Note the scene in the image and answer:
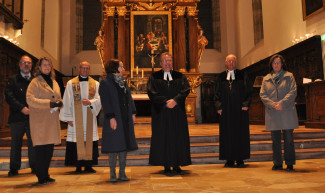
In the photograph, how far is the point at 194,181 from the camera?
3.77 metres

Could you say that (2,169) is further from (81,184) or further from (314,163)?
(314,163)

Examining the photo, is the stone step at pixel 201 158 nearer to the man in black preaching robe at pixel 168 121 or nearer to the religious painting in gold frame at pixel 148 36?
the man in black preaching robe at pixel 168 121

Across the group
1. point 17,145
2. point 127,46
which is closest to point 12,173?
point 17,145

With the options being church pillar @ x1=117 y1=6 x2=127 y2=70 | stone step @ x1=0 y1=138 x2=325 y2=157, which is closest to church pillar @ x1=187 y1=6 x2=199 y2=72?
church pillar @ x1=117 y1=6 x2=127 y2=70

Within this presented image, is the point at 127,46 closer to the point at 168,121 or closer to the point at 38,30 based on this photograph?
the point at 38,30

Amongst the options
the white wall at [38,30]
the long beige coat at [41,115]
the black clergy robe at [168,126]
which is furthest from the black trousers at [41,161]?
the white wall at [38,30]

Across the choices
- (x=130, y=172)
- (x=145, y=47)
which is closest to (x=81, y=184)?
(x=130, y=172)

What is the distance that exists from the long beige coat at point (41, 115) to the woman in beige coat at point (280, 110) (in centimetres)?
302

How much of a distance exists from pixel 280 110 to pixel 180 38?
28.2 ft

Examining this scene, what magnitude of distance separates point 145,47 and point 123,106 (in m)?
9.08

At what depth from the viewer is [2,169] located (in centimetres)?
489

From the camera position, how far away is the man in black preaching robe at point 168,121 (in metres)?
4.39

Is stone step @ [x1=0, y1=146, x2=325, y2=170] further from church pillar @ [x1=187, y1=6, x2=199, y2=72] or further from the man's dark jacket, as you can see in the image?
church pillar @ [x1=187, y1=6, x2=199, y2=72]

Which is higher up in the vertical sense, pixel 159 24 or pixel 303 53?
pixel 159 24
